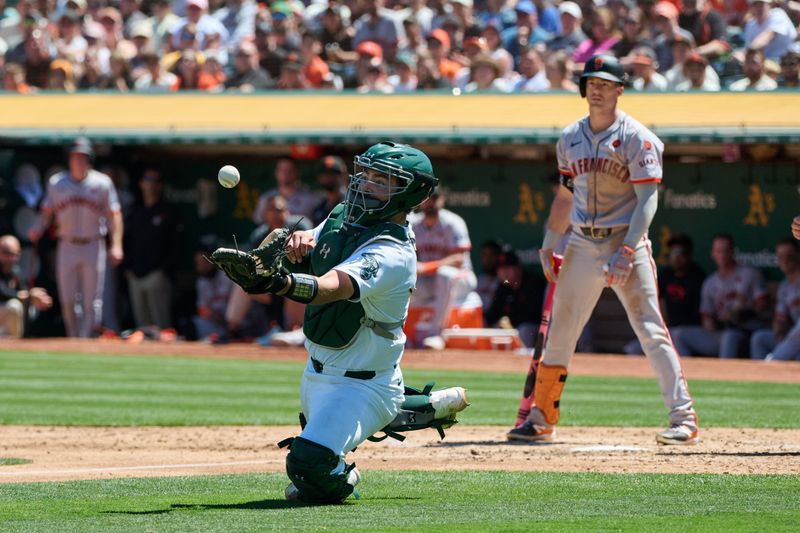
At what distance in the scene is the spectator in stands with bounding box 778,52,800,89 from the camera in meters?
14.0

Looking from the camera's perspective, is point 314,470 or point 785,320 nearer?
point 314,470

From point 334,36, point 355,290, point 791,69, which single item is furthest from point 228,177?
point 334,36

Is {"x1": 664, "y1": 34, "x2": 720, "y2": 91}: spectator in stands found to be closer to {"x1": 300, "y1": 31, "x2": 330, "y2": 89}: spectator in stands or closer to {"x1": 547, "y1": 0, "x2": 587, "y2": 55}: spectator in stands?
{"x1": 547, "y1": 0, "x2": 587, "y2": 55}: spectator in stands

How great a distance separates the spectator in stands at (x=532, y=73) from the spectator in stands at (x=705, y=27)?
5.54 ft

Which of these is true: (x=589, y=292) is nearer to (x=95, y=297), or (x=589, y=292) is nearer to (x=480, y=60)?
(x=480, y=60)

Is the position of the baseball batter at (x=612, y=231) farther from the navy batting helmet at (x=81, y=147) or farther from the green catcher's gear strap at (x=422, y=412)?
the navy batting helmet at (x=81, y=147)

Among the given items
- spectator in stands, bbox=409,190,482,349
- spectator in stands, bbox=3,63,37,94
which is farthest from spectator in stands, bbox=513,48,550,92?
spectator in stands, bbox=3,63,37,94

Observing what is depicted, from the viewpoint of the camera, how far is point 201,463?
274 inches

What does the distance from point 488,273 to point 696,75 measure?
3133 millimetres

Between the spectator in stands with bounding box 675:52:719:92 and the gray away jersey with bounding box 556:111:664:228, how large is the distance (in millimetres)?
7254

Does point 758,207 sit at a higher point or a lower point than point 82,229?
higher

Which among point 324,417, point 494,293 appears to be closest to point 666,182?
point 494,293

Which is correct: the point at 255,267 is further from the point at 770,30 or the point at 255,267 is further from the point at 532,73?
the point at 532,73

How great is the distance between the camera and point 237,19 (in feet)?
63.8
